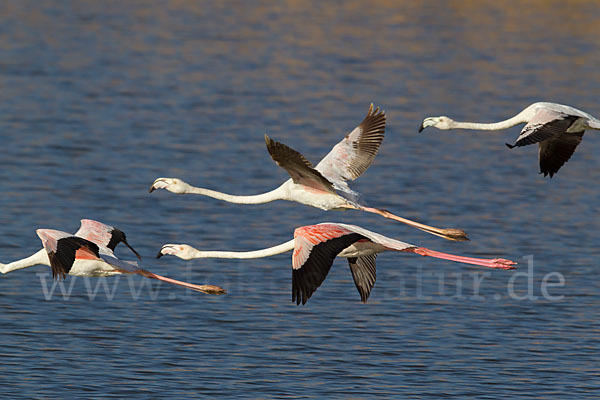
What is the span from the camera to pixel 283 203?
948 inches

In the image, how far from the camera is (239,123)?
30484 millimetres

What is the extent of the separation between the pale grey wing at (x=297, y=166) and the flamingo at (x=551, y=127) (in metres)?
2.11

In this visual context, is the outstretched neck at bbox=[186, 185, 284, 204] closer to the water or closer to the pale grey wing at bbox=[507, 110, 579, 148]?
the water

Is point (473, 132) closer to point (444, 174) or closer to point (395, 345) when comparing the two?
point (444, 174)

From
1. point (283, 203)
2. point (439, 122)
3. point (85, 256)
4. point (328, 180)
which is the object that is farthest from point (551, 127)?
point (283, 203)

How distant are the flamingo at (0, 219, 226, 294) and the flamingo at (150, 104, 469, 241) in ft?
2.75

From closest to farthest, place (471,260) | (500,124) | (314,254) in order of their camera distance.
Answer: (314,254)
(471,260)
(500,124)

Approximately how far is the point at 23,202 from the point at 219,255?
8287mm

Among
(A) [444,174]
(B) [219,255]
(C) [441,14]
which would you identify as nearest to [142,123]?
(A) [444,174]

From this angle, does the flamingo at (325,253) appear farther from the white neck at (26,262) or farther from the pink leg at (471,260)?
the white neck at (26,262)

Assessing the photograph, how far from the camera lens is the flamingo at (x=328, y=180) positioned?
48.7 feet

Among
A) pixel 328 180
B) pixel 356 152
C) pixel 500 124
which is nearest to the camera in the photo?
pixel 328 180

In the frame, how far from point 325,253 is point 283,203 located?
1035cm

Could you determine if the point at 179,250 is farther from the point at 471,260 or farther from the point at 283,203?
the point at 283,203
